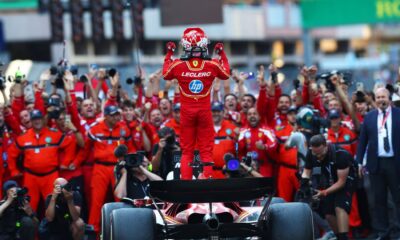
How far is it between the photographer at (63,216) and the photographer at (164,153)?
1.01m

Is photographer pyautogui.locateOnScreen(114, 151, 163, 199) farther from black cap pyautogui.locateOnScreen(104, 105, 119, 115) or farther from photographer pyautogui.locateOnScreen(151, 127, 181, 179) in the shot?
black cap pyautogui.locateOnScreen(104, 105, 119, 115)

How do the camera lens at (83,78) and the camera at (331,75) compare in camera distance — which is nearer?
the camera at (331,75)

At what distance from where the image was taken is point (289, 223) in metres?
11.1

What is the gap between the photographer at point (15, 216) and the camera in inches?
528

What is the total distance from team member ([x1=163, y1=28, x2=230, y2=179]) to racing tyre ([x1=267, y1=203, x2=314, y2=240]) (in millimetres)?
1313

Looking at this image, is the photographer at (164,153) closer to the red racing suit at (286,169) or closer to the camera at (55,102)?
the camera at (55,102)

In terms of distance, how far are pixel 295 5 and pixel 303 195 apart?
116 feet

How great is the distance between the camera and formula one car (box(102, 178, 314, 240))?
10.6m

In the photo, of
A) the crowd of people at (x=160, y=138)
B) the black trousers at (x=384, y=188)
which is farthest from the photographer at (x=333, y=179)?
the black trousers at (x=384, y=188)

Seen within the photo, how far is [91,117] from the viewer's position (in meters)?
15.8

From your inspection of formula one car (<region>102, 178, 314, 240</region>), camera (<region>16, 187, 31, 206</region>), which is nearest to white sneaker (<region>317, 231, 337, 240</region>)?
formula one car (<region>102, 178, 314, 240</region>)

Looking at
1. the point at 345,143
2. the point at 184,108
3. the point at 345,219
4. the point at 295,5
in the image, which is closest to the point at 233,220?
the point at 184,108

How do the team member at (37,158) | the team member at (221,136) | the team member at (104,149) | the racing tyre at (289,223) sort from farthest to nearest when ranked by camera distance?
the team member at (221,136) → the team member at (104,149) → the team member at (37,158) → the racing tyre at (289,223)

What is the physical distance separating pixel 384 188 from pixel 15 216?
4.43m
